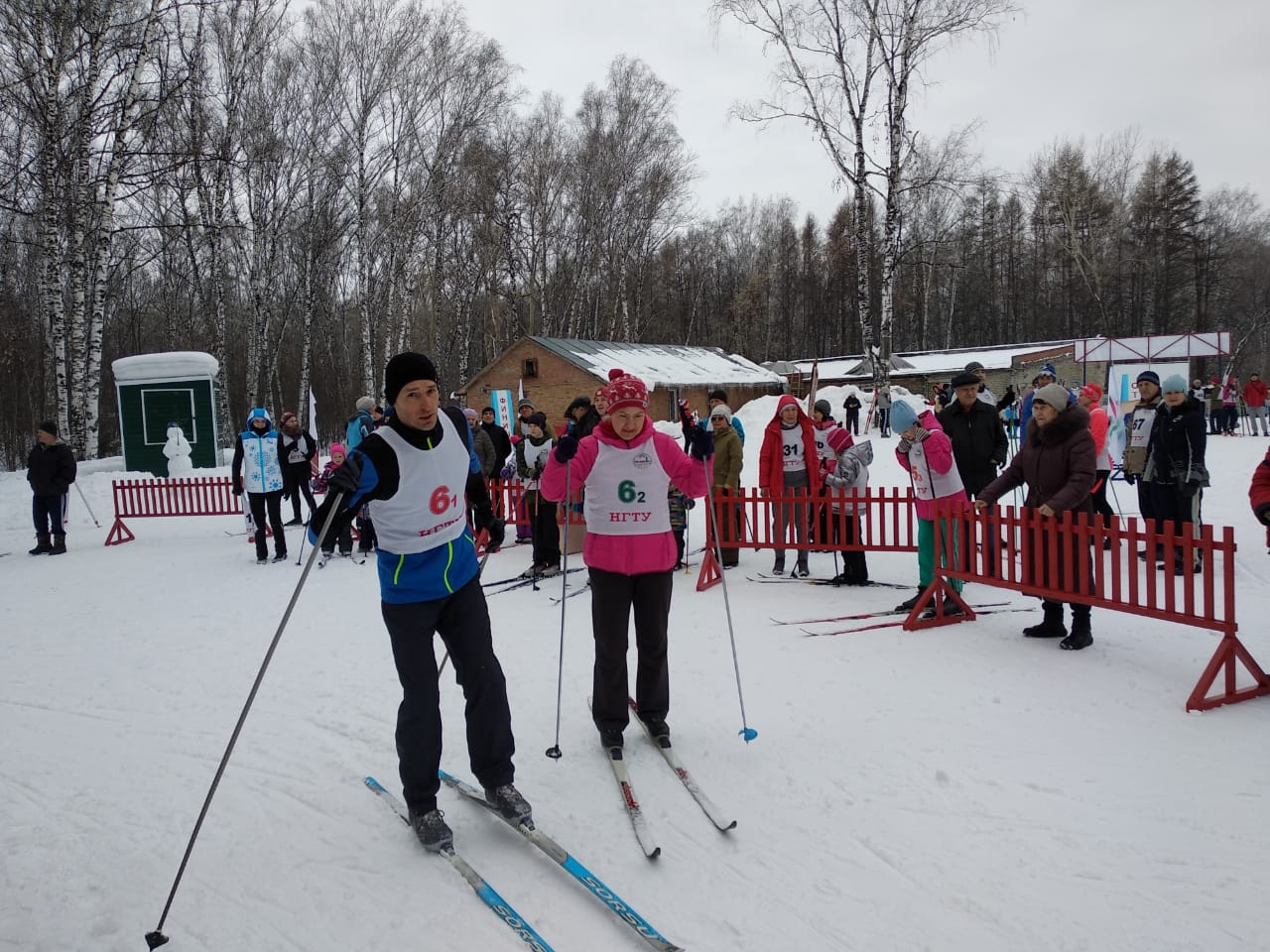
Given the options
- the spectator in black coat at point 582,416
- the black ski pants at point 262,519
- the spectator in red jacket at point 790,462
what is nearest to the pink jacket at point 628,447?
the spectator in black coat at point 582,416

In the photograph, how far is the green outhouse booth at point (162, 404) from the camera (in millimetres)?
18625

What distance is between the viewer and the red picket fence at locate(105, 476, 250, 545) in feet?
41.2

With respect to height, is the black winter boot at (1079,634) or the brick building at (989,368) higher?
the brick building at (989,368)

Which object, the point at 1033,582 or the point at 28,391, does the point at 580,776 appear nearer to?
the point at 1033,582

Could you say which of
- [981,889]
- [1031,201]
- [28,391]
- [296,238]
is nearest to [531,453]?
[981,889]

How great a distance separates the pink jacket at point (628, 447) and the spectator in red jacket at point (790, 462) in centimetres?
415

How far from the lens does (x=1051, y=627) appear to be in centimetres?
559

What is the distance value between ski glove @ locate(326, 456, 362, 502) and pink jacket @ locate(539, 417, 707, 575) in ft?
3.83

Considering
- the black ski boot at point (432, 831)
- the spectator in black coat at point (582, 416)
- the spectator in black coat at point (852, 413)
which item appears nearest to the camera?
the black ski boot at point (432, 831)

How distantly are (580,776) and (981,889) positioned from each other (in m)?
1.81

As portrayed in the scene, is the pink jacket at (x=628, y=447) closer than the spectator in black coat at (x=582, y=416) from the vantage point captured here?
Yes

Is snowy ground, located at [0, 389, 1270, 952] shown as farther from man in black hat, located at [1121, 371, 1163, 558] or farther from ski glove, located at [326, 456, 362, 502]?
ski glove, located at [326, 456, 362, 502]

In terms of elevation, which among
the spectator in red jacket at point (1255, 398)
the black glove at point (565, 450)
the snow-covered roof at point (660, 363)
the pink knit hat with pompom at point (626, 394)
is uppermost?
the snow-covered roof at point (660, 363)

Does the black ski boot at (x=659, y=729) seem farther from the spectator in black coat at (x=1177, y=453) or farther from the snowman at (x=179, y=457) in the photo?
the snowman at (x=179, y=457)
